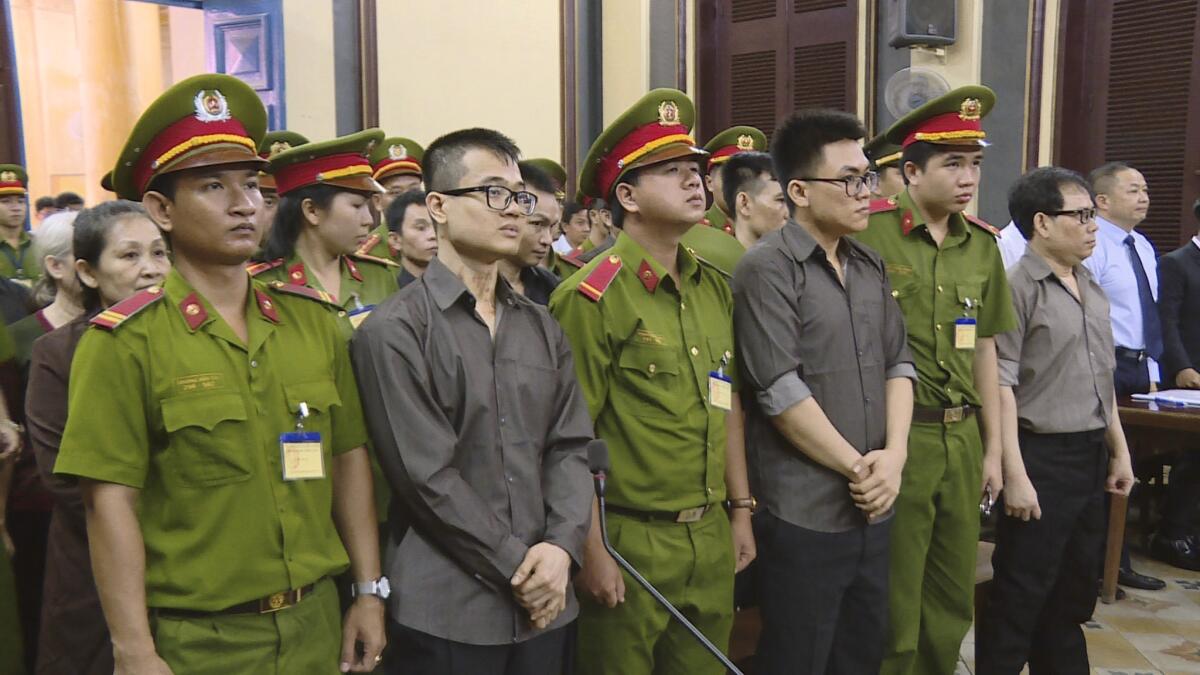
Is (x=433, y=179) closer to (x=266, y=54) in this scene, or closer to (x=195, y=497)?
(x=195, y=497)

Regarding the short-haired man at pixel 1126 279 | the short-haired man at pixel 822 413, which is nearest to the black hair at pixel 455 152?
the short-haired man at pixel 822 413

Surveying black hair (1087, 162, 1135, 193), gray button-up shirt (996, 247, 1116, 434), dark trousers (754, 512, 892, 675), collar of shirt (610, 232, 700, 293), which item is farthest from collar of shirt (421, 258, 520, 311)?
black hair (1087, 162, 1135, 193)

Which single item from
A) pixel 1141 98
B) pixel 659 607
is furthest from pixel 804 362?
pixel 1141 98

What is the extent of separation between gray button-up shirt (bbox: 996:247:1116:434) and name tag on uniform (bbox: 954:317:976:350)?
0.67 feet

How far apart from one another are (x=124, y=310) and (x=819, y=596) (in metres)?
1.43

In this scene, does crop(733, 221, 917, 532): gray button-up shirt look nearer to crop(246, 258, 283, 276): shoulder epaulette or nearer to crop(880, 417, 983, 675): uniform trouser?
crop(880, 417, 983, 675): uniform trouser

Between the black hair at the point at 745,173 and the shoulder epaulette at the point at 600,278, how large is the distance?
1363 millimetres

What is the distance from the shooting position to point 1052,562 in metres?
2.68

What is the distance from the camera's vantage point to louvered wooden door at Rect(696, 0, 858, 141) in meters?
6.54

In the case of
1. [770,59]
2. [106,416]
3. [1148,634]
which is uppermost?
[770,59]

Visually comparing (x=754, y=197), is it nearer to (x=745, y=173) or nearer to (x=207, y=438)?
(x=745, y=173)

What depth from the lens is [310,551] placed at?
1.53m

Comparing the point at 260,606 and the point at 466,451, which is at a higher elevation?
the point at 466,451

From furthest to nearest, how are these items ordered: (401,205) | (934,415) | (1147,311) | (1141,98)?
(1141,98) < (1147,311) < (401,205) < (934,415)
